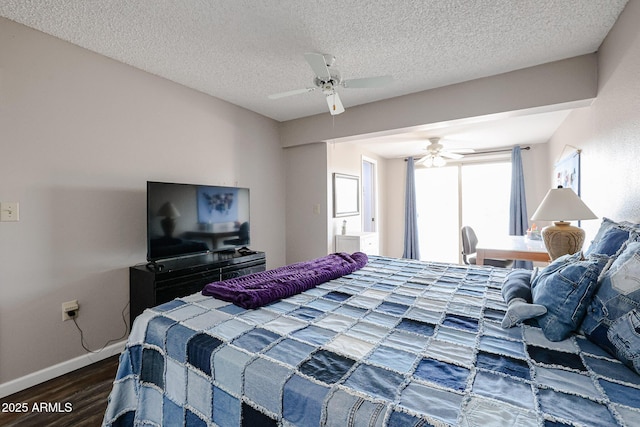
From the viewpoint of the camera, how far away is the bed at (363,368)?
771 millimetres

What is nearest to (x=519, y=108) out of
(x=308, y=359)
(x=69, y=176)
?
(x=308, y=359)

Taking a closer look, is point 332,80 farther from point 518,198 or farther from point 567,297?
point 518,198

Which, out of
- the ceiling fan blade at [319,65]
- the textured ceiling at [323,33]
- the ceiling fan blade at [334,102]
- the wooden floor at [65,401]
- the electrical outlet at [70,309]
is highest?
the textured ceiling at [323,33]

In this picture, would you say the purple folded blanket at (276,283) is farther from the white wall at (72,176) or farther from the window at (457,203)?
the window at (457,203)

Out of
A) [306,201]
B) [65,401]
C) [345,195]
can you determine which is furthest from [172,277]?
[345,195]

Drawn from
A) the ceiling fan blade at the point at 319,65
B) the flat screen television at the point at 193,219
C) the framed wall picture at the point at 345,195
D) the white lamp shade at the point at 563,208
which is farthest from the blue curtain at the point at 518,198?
the flat screen television at the point at 193,219

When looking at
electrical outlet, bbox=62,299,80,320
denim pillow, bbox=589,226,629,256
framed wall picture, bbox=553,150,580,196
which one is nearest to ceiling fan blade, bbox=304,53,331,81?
denim pillow, bbox=589,226,629,256

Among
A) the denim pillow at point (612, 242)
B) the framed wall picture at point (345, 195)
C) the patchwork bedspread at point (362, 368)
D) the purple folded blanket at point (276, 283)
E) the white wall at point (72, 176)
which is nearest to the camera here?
the patchwork bedspread at point (362, 368)

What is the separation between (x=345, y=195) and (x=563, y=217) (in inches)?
107

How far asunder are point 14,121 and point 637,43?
12.9 feet

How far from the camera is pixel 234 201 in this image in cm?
318

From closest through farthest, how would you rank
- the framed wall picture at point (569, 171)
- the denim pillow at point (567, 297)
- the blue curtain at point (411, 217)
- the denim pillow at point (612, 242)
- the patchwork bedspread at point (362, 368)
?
the patchwork bedspread at point (362, 368)
the denim pillow at point (567, 297)
the denim pillow at point (612, 242)
the framed wall picture at point (569, 171)
the blue curtain at point (411, 217)

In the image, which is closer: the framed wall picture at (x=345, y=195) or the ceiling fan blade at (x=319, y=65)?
the ceiling fan blade at (x=319, y=65)

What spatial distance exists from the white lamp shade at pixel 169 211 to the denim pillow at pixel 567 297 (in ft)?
8.67
